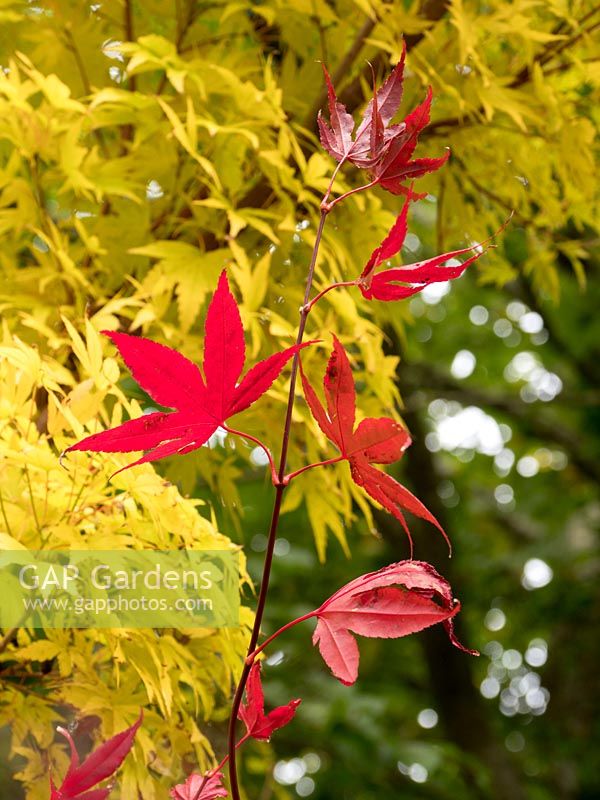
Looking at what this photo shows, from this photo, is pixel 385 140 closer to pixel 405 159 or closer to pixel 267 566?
pixel 405 159

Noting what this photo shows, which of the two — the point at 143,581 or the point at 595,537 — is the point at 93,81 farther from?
the point at 595,537

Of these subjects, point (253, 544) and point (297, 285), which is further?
point (253, 544)

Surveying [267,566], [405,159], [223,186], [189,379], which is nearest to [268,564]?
[267,566]

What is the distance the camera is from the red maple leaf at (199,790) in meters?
0.47

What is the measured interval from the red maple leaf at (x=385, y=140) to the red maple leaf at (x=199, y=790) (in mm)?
339

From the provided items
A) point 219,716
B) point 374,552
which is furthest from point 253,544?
point 219,716

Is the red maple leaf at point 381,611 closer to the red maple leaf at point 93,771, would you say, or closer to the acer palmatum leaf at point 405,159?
the red maple leaf at point 93,771

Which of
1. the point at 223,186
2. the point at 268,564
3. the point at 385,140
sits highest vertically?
the point at 385,140

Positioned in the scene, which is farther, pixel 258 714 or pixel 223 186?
pixel 223 186

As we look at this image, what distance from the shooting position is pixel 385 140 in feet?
1.59

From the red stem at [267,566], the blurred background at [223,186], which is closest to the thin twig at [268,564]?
the red stem at [267,566]

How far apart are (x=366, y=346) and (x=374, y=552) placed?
2.96 m

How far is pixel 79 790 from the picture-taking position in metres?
0.44

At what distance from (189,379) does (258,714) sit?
0.59 feet
